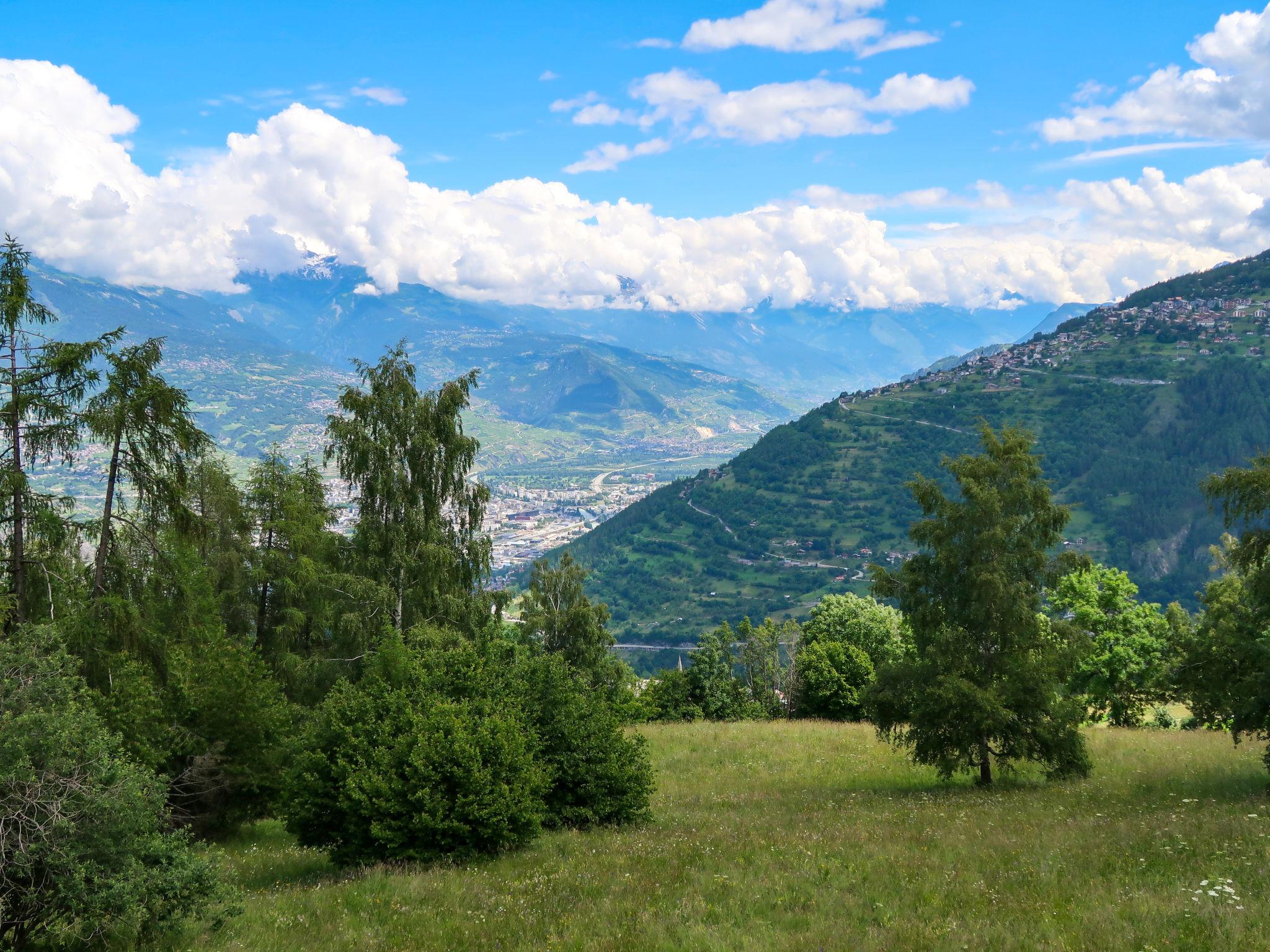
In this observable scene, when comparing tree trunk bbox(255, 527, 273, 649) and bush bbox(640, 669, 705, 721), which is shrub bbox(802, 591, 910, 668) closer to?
bush bbox(640, 669, 705, 721)

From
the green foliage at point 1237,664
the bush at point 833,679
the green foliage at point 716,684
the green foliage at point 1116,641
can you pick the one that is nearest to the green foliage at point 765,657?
the green foliage at point 716,684

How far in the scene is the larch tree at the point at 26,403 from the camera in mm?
14219

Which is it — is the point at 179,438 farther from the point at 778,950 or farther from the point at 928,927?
the point at 928,927

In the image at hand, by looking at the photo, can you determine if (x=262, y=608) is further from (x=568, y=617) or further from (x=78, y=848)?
(x=78, y=848)

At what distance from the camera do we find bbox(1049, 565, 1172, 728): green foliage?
1506 inches

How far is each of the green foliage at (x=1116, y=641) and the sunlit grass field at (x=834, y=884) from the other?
20.9 meters

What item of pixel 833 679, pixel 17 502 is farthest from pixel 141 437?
pixel 833 679

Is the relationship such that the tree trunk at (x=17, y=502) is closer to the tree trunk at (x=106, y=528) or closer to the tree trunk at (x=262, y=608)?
the tree trunk at (x=106, y=528)

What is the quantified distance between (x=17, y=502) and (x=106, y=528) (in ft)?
5.70

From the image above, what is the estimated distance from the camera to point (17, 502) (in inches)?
572

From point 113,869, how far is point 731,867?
8.44 metres

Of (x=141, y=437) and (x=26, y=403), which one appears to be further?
(x=141, y=437)

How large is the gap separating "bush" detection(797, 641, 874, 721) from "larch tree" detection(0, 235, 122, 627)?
3782 cm

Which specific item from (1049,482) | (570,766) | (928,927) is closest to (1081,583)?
(1049,482)
